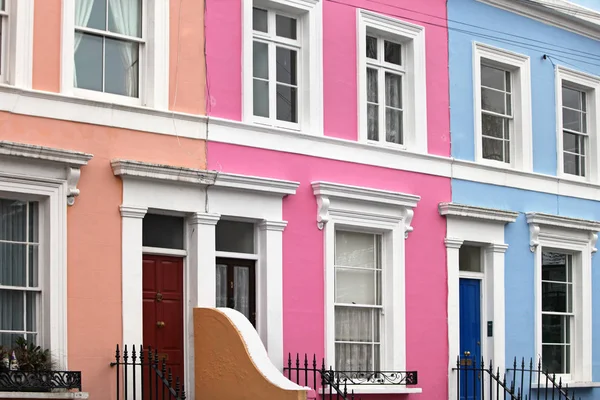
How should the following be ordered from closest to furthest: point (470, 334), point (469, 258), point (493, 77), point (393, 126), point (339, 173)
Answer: point (339, 173) → point (393, 126) → point (470, 334) → point (469, 258) → point (493, 77)

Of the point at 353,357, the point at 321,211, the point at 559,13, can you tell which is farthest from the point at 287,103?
the point at 559,13

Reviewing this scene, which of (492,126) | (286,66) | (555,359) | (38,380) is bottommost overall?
(555,359)

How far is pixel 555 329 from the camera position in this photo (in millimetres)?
19953

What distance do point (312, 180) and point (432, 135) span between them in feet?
8.60

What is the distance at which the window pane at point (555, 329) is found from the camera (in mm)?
19750

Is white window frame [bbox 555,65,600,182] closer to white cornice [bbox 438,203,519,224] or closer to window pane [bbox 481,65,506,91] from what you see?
window pane [bbox 481,65,506,91]

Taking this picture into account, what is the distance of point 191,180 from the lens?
1474 cm

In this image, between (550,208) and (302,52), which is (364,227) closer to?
(302,52)

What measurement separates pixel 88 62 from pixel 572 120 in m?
9.71

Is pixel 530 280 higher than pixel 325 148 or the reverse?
the reverse

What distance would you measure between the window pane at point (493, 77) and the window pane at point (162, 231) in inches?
253

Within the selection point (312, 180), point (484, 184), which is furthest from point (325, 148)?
point (484, 184)

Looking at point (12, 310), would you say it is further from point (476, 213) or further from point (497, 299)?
point (497, 299)

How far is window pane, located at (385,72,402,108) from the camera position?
701 inches
